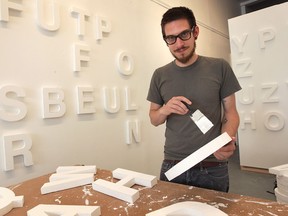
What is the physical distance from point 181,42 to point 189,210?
32.9 inches

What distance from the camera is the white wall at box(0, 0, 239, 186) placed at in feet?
5.09

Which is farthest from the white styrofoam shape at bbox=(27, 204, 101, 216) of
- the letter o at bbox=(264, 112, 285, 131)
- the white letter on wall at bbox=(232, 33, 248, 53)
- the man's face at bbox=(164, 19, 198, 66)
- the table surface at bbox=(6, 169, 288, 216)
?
the white letter on wall at bbox=(232, 33, 248, 53)

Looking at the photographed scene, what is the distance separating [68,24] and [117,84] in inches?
27.7

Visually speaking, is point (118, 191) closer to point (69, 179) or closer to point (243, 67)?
point (69, 179)

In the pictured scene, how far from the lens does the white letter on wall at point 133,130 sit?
2369mm

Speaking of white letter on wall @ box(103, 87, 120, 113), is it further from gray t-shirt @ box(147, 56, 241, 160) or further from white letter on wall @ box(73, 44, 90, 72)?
gray t-shirt @ box(147, 56, 241, 160)

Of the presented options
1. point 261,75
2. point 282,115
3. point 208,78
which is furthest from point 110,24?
point 282,115

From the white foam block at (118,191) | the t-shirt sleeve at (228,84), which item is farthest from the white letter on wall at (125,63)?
the white foam block at (118,191)

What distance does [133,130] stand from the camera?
2426mm

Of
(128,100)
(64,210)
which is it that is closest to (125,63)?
(128,100)

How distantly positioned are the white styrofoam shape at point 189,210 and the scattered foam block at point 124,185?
0.15m

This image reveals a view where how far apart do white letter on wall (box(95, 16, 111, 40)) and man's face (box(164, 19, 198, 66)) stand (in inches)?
39.4

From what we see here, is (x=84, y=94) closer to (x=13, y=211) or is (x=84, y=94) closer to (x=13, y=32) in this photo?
(x=13, y=32)

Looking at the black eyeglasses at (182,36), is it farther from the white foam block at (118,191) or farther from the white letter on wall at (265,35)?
the white letter on wall at (265,35)
